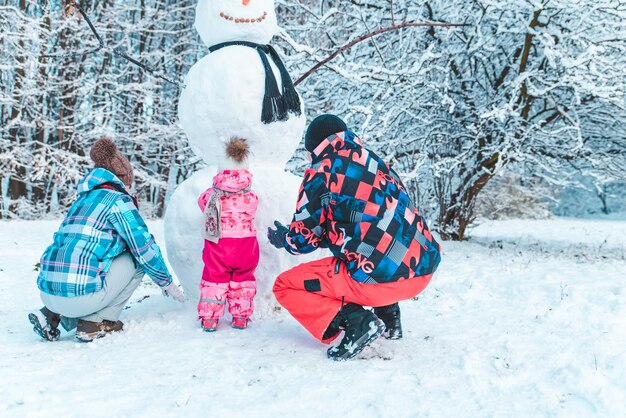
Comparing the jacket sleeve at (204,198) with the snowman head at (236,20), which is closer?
the jacket sleeve at (204,198)

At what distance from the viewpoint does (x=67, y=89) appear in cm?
1173

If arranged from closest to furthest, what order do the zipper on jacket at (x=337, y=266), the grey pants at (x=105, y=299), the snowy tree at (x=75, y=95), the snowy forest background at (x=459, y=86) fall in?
the zipper on jacket at (x=337, y=266) < the grey pants at (x=105, y=299) < the snowy forest background at (x=459, y=86) < the snowy tree at (x=75, y=95)

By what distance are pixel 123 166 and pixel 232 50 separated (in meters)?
1.02

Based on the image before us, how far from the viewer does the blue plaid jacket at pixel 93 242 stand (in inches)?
109

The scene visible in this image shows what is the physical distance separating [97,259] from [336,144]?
4.74 feet

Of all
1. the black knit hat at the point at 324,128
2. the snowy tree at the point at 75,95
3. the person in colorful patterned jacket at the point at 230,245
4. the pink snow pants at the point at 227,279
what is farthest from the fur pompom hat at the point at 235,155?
the snowy tree at the point at 75,95

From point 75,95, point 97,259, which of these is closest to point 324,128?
point 97,259

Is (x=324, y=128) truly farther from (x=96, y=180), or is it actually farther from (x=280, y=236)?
(x=96, y=180)

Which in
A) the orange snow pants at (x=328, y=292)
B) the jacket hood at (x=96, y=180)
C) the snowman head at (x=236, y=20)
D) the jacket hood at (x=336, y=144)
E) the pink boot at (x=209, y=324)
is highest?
the snowman head at (x=236, y=20)

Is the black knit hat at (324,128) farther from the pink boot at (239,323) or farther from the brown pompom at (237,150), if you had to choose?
the pink boot at (239,323)

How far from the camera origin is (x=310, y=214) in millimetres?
2582

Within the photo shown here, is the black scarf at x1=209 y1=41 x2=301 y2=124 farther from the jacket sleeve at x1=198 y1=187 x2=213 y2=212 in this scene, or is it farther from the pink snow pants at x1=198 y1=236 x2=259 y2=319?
the pink snow pants at x1=198 y1=236 x2=259 y2=319

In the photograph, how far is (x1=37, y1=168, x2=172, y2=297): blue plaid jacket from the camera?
9.07 ft

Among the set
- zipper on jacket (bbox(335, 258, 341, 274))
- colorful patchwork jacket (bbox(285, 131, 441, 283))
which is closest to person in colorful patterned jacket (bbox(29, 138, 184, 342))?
colorful patchwork jacket (bbox(285, 131, 441, 283))
